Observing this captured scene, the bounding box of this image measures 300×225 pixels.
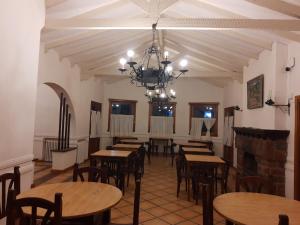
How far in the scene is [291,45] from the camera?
428 cm

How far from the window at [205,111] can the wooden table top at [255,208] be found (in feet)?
26.3

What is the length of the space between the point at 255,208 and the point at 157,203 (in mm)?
2456

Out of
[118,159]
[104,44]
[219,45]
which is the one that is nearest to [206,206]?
[118,159]

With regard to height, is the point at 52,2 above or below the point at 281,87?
above

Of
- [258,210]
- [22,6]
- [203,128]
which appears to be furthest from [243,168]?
[22,6]

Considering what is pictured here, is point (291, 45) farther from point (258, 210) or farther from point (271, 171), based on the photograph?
point (258, 210)

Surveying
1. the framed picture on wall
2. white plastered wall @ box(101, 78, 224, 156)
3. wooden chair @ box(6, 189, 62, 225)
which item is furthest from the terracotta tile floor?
white plastered wall @ box(101, 78, 224, 156)

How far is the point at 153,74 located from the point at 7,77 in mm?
2126

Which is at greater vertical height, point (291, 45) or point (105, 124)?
point (291, 45)

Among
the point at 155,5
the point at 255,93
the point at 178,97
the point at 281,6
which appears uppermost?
the point at 155,5

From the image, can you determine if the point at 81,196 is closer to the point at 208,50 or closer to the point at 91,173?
the point at 91,173

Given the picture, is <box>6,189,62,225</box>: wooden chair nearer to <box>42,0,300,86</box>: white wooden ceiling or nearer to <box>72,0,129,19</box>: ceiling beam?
<box>42,0,300,86</box>: white wooden ceiling

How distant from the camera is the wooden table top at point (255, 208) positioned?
1.83 metres

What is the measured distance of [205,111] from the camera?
10.6 m
